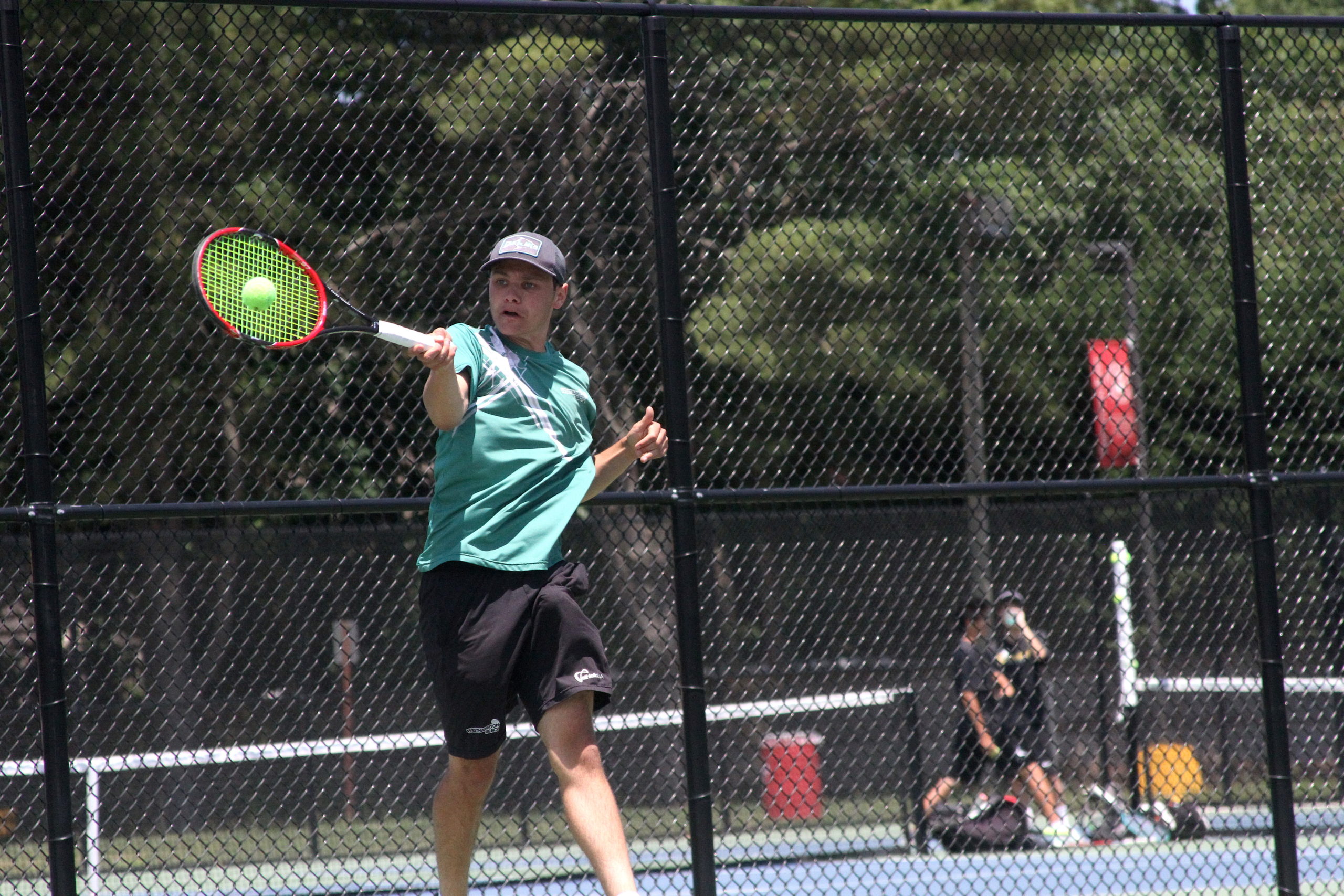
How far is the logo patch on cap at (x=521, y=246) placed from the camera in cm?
336

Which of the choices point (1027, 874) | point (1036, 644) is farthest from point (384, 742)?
point (1027, 874)

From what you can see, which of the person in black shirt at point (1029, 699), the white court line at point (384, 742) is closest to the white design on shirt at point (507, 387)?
the white court line at point (384, 742)

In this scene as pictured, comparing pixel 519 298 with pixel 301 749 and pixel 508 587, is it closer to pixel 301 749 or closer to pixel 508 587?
pixel 508 587

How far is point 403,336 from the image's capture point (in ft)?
9.64

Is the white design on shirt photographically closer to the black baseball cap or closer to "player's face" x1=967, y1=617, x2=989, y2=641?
the black baseball cap

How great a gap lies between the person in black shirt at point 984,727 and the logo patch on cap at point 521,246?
11.8ft

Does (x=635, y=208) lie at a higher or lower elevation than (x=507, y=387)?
higher

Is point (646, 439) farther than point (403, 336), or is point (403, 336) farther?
point (646, 439)

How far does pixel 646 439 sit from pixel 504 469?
39 cm

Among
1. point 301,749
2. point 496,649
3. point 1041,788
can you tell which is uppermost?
point 1041,788

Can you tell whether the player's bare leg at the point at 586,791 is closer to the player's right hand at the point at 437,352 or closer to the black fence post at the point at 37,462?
the player's right hand at the point at 437,352

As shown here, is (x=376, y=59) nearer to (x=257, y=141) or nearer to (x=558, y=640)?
(x=257, y=141)

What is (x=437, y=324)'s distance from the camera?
5.90 metres

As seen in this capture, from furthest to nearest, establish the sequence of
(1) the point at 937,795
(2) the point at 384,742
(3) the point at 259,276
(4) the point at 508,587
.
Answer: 1. (1) the point at 937,795
2. (2) the point at 384,742
3. (4) the point at 508,587
4. (3) the point at 259,276
